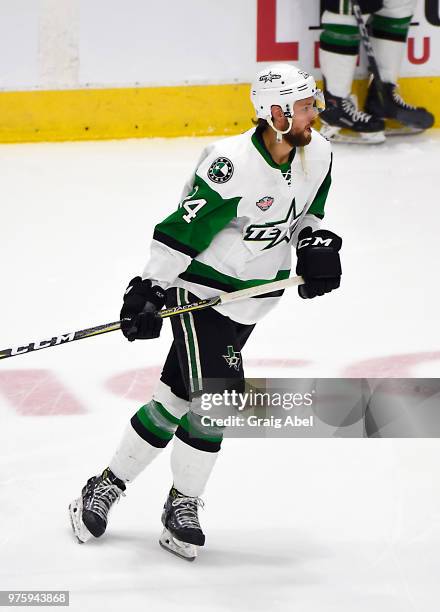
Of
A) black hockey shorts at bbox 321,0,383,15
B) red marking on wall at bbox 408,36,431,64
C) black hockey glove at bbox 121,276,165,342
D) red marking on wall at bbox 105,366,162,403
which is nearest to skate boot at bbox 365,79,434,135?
red marking on wall at bbox 408,36,431,64

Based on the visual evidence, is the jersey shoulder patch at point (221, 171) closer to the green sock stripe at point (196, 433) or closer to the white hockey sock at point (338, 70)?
the green sock stripe at point (196, 433)

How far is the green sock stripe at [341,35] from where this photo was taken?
552cm

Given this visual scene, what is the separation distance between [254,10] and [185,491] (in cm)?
346

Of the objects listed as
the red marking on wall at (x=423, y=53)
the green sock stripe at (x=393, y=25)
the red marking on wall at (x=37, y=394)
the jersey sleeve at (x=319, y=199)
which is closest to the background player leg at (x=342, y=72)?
the green sock stripe at (x=393, y=25)

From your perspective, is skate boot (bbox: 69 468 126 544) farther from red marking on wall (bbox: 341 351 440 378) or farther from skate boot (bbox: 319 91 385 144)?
skate boot (bbox: 319 91 385 144)

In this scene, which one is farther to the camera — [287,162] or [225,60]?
[225,60]

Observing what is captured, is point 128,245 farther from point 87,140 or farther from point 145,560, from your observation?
point 145,560


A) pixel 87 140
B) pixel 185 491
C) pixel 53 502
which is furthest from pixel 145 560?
pixel 87 140

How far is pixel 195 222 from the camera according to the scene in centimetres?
255

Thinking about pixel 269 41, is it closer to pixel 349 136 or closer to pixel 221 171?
pixel 349 136

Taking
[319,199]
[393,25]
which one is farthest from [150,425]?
[393,25]

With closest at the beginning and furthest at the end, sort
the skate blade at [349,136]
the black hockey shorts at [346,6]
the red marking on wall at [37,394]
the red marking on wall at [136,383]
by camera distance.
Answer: the red marking on wall at [37,394] < the red marking on wall at [136,383] < the black hockey shorts at [346,6] < the skate blade at [349,136]

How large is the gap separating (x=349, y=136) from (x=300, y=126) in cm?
322

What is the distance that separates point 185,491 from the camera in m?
2.67
